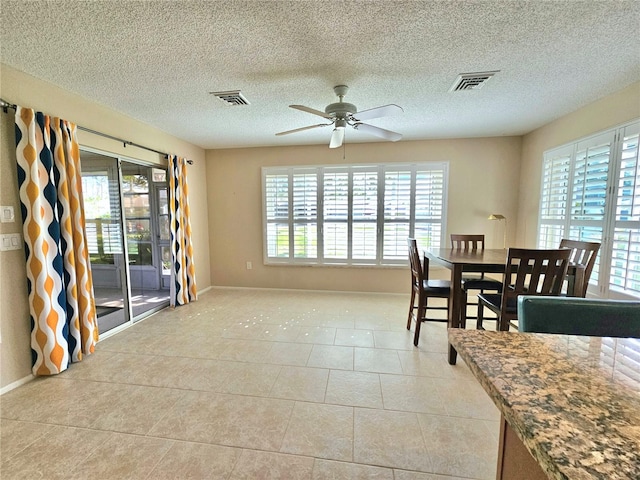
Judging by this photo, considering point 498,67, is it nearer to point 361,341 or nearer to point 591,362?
point 591,362

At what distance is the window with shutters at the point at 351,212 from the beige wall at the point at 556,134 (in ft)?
3.38

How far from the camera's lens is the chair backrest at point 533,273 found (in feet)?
6.50

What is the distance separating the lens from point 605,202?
7.89 feet

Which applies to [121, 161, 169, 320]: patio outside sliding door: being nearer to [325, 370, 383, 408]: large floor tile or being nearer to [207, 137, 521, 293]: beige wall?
[207, 137, 521, 293]: beige wall

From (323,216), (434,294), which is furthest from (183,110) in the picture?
(434,294)

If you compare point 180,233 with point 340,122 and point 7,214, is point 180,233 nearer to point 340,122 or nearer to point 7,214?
point 7,214

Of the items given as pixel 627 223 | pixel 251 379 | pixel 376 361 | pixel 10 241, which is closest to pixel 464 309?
pixel 376 361

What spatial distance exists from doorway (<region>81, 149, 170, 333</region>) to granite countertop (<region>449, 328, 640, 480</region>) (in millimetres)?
3352

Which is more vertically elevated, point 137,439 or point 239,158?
point 239,158

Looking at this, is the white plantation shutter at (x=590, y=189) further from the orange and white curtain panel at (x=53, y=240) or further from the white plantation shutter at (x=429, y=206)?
the orange and white curtain panel at (x=53, y=240)

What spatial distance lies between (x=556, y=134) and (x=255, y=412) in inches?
162

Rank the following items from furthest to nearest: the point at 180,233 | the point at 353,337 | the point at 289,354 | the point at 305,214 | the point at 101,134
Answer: the point at 305,214 < the point at 180,233 < the point at 353,337 < the point at 101,134 < the point at 289,354

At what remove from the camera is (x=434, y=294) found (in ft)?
8.65

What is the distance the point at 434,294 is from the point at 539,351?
1.99 m
